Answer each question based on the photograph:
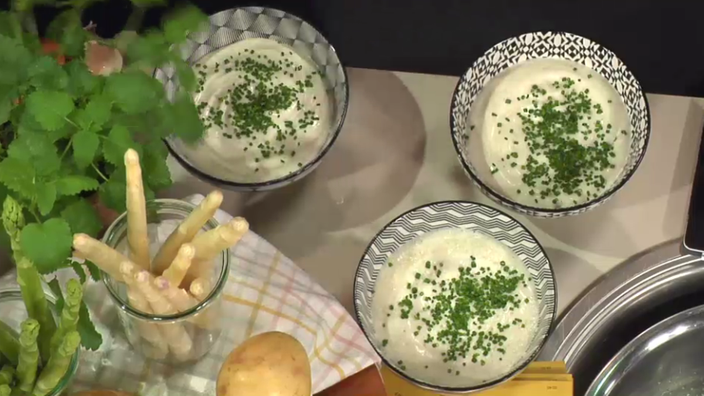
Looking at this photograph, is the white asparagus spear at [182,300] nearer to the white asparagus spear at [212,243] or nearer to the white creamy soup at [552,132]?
the white asparagus spear at [212,243]

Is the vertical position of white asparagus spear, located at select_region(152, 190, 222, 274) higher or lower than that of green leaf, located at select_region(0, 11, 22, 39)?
higher

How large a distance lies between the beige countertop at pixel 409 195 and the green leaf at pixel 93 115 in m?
0.36

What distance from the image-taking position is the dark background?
1040mm

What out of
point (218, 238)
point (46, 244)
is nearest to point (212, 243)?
point (218, 238)

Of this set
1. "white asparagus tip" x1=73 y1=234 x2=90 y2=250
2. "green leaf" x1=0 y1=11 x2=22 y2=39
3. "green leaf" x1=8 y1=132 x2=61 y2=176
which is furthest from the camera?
"green leaf" x1=0 y1=11 x2=22 y2=39

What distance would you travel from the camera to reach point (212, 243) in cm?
60

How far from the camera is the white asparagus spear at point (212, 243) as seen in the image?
572 mm

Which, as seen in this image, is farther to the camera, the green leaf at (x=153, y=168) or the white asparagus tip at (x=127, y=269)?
the green leaf at (x=153, y=168)

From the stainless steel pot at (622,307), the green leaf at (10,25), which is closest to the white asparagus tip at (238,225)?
the green leaf at (10,25)

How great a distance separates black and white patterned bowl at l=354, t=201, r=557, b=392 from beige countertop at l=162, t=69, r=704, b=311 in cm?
6

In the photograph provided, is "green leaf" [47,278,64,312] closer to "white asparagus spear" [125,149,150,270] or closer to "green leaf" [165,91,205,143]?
"white asparagus spear" [125,149,150,270]

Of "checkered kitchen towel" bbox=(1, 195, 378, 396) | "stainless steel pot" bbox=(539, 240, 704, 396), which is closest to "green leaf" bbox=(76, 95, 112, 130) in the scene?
"checkered kitchen towel" bbox=(1, 195, 378, 396)

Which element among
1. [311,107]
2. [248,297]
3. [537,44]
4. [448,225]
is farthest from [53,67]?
[537,44]

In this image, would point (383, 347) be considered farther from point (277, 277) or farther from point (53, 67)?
point (53, 67)
